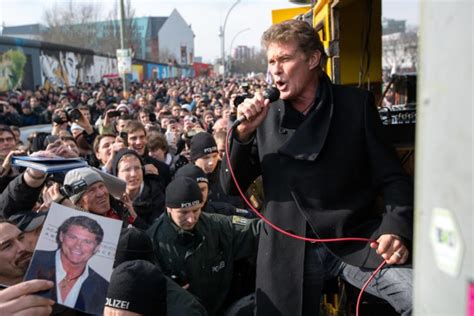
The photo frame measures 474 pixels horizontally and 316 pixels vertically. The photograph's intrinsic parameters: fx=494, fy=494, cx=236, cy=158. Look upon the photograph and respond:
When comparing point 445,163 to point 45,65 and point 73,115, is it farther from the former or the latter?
point 45,65

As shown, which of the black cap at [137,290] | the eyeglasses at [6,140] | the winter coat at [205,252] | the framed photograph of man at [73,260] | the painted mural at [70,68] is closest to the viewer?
the framed photograph of man at [73,260]

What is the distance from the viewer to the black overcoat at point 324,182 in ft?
6.83

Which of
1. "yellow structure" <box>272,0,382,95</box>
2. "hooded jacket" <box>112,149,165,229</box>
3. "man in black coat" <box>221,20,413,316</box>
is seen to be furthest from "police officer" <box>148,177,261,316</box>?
"yellow structure" <box>272,0,382,95</box>

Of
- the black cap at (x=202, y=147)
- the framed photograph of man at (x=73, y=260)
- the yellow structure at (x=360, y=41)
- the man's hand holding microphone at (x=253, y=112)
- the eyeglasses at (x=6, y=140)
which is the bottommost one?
the framed photograph of man at (x=73, y=260)

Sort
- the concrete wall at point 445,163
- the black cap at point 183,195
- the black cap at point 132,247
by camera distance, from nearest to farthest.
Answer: the concrete wall at point 445,163, the black cap at point 132,247, the black cap at point 183,195

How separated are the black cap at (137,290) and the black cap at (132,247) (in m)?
0.32

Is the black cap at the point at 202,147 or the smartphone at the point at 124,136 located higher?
the smartphone at the point at 124,136

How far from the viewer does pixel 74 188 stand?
3184 millimetres

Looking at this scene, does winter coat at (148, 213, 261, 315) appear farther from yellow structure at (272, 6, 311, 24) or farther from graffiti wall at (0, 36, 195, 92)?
graffiti wall at (0, 36, 195, 92)

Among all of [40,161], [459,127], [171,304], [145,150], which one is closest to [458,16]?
[459,127]

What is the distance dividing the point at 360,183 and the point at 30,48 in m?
23.8

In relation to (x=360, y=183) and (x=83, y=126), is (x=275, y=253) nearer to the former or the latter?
(x=360, y=183)

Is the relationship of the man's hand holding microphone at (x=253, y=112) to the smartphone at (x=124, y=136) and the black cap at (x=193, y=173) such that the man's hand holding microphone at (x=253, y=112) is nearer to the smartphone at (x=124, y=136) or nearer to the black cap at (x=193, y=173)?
the black cap at (x=193, y=173)

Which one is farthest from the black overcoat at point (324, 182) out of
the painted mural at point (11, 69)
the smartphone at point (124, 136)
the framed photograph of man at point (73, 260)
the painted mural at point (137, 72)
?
the painted mural at point (137, 72)
